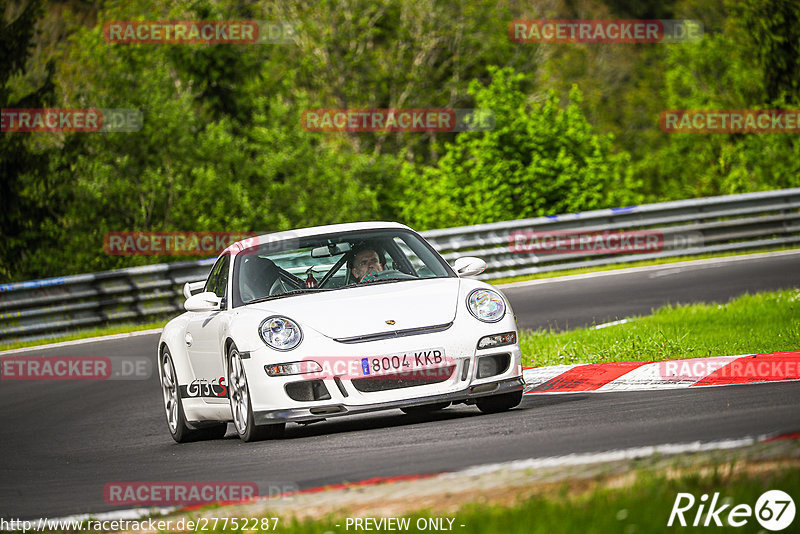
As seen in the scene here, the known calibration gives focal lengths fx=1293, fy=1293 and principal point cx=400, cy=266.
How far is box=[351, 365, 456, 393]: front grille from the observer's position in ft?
26.2

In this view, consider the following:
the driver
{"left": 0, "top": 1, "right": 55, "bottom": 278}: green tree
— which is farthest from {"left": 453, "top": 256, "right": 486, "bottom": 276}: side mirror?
{"left": 0, "top": 1, "right": 55, "bottom": 278}: green tree

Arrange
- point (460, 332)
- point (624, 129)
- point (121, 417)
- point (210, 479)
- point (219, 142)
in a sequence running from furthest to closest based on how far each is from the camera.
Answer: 1. point (624, 129)
2. point (219, 142)
3. point (121, 417)
4. point (460, 332)
5. point (210, 479)

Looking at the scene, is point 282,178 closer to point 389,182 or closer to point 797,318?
point 389,182

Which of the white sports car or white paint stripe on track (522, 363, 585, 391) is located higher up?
the white sports car

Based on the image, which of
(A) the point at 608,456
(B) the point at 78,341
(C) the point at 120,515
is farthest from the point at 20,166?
(A) the point at 608,456

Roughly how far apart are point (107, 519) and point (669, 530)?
290 centimetres

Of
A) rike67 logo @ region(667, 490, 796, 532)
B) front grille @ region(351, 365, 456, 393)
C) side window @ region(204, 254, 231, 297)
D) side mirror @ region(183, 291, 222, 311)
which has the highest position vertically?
side window @ region(204, 254, 231, 297)

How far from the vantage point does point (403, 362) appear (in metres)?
8.02

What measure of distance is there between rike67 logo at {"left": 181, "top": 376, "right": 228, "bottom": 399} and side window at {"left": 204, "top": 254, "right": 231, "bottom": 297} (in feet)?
2.16

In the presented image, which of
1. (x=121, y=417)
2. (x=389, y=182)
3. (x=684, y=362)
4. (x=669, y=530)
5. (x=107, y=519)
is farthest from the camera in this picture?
(x=389, y=182)

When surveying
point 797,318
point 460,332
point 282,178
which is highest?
point 282,178

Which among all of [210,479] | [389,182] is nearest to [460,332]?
[210,479]

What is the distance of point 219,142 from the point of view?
31.8 meters

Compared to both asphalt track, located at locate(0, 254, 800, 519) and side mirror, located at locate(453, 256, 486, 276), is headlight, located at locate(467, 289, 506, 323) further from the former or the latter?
asphalt track, located at locate(0, 254, 800, 519)
